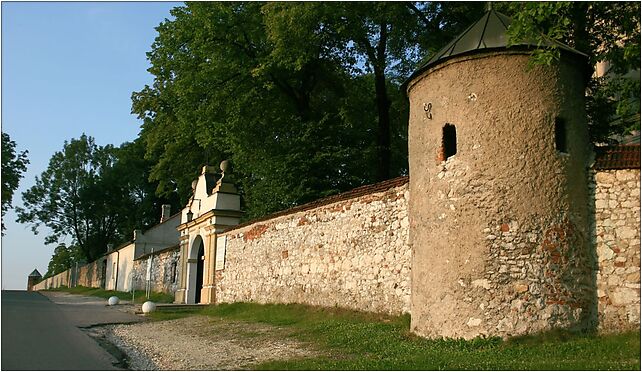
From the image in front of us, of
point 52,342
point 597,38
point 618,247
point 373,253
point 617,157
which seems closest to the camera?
point 618,247

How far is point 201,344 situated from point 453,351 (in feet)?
18.0

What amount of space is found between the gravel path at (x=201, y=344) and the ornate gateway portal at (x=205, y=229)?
4853mm

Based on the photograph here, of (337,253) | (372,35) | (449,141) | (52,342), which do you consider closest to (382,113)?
(372,35)

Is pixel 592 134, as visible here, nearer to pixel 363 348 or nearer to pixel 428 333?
pixel 428 333

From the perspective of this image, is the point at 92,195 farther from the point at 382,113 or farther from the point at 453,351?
the point at 453,351

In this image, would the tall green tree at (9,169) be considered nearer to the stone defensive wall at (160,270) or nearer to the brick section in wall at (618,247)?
the stone defensive wall at (160,270)

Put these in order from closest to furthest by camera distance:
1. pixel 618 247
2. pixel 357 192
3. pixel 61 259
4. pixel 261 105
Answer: pixel 618 247 < pixel 357 192 < pixel 261 105 < pixel 61 259

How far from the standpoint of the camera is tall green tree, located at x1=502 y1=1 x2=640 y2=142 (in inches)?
389

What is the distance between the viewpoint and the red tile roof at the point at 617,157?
10367mm

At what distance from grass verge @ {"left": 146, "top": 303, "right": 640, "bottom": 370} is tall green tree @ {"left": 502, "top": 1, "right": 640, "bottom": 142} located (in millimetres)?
3693

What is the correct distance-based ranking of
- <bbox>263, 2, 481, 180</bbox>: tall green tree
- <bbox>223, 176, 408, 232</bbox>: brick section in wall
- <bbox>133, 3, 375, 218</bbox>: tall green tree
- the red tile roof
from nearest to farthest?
the red tile roof < <bbox>223, 176, 408, 232</bbox>: brick section in wall < <bbox>263, 2, 481, 180</bbox>: tall green tree < <bbox>133, 3, 375, 218</bbox>: tall green tree

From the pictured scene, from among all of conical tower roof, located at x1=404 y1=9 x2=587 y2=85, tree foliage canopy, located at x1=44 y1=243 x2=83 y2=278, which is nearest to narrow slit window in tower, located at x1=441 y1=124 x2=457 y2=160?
conical tower roof, located at x1=404 y1=9 x2=587 y2=85

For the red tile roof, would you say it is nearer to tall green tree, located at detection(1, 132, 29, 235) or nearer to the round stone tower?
the round stone tower

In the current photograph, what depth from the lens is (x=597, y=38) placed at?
14430 mm
